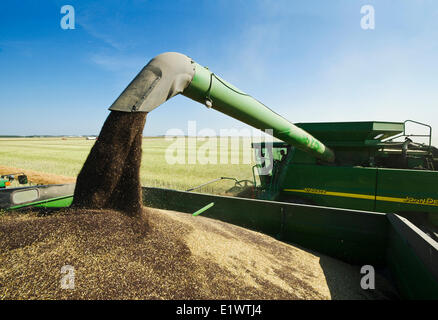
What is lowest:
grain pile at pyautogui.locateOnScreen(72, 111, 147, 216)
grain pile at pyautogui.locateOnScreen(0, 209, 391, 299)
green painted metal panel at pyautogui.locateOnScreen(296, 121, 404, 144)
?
grain pile at pyautogui.locateOnScreen(0, 209, 391, 299)

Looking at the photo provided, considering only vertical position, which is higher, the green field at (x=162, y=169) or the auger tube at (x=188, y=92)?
the auger tube at (x=188, y=92)

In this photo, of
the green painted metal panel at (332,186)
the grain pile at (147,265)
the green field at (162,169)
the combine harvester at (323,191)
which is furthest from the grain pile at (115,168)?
the green field at (162,169)

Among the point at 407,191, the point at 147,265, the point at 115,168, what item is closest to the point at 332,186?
the point at 407,191

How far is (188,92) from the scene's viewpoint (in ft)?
6.72

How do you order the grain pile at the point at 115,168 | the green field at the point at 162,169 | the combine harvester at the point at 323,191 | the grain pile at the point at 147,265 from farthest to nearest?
the green field at the point at 162,169
the grain pile at the point at 115,168
the combine harvester at the point at 323,191
the grain pile at the point at 147,265

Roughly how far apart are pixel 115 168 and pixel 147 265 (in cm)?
92

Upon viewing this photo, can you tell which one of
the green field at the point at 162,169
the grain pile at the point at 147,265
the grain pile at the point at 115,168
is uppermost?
the grain pile at the point at 115,168

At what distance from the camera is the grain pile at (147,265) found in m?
1.60

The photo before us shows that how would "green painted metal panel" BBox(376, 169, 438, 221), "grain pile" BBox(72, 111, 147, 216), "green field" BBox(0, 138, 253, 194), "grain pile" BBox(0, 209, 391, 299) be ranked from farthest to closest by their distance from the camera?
1. "green field" BBox(0, 138, 253, 194)
2. "green painted metal panel" BBox(376, 169, 438, 221)
3. "grain pile" BBox(72, 111, 147, 216)
4. "grain pile" BBox(0, 209, 391, 299)

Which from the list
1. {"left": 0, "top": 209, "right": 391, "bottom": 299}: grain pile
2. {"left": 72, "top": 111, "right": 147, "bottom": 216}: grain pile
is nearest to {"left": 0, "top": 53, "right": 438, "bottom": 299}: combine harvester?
{"left": 72, "top": 111, "right": 147, "bottom": 216}: grain pile

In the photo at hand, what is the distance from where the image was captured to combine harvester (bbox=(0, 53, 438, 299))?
5.81 ft

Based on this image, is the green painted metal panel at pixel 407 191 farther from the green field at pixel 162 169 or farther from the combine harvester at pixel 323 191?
the green field at pixel 162 169

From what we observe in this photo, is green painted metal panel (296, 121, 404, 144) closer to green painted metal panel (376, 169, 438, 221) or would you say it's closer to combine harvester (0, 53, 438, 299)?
combine harvester (0, 53, 438, 299)
